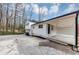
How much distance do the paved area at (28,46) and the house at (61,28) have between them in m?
0.15

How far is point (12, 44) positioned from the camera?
10.4 ft

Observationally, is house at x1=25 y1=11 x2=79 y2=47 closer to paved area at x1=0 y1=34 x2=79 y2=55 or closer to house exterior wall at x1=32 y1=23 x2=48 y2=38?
house exterior wall at x1=32 y1=23 x2=48 y2=38

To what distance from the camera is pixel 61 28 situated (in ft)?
10.5

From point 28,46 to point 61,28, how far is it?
76 cm

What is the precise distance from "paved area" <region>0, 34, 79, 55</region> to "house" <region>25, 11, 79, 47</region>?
5.7 inches

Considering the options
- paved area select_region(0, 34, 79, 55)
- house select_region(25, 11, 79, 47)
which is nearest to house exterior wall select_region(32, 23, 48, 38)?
house select_region(25, 11, 79, 47)

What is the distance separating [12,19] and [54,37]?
3.05 ft

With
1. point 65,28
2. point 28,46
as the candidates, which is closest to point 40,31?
point 28,46

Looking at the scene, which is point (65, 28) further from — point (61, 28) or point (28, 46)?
point (28, 46)

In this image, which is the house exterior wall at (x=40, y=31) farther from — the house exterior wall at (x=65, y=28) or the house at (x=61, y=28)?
the house exterior wall at (x=65, y=28)

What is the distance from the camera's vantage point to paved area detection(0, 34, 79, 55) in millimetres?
3078
